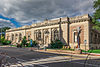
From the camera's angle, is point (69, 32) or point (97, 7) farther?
point (69, 32)

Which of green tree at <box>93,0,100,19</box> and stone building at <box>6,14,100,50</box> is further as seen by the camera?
stone building at <box>6,14,100,50</box>

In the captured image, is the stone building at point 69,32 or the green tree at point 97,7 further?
the stone building at point 69,32

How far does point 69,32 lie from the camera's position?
2694 cm

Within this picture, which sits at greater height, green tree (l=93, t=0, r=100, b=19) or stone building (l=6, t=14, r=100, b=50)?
green tree (l=93, t=0, r=100, b=19)

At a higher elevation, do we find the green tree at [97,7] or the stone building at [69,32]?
the green tree at [97,7]

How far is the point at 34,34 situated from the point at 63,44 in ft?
50.0

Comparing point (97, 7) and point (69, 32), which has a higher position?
point (97, 7)

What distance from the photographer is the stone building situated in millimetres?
23625

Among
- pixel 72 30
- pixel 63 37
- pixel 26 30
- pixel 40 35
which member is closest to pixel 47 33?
pixel 40 35

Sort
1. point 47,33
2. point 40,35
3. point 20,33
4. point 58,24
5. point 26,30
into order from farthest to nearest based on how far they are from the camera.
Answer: point 20,33 < point 26,30 < point 40,35 < point 47,33 < point 58,24

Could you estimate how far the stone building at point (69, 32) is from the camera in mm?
23625

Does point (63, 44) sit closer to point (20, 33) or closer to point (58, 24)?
point (58, 24)

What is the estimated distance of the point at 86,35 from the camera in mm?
23406

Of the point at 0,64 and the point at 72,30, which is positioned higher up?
the point at 72,30
